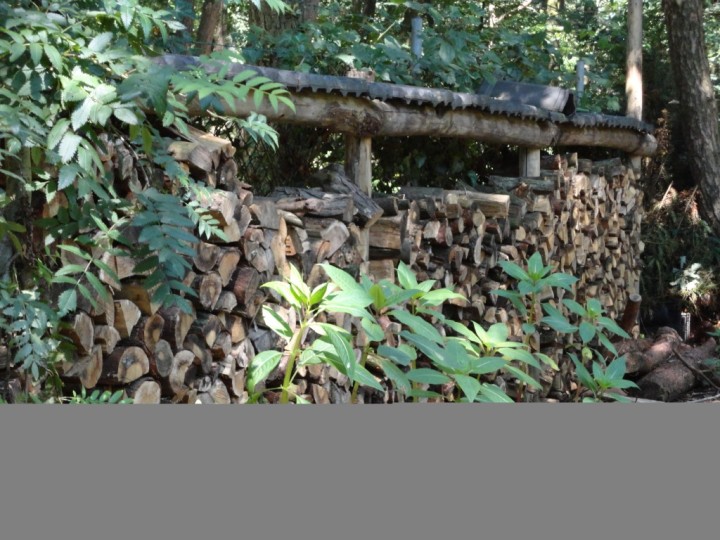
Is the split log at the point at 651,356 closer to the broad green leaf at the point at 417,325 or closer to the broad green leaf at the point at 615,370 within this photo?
the broad green leaf at the point at 615,370

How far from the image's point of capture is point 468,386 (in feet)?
6.48

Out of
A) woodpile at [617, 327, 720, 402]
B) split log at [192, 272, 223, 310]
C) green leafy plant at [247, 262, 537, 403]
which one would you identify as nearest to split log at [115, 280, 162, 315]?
split log at [192, 272, 223, 310]

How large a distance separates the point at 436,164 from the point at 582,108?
238 cm

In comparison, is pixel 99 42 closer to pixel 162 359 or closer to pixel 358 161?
pixel 162 359

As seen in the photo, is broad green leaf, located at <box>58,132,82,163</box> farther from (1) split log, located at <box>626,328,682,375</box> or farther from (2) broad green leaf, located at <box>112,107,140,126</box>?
(1) split log, located at <box>626,328,682,375</box>

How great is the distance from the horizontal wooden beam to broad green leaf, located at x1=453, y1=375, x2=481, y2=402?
1.16 m

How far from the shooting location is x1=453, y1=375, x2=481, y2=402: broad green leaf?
192 cm

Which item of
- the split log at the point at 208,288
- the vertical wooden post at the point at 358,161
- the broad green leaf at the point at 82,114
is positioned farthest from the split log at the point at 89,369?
the vertical wooden post at the point at 358,161

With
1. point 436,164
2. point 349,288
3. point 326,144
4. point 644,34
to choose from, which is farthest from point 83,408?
point 644,34

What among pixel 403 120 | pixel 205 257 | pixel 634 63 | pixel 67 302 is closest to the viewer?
pixel 67 302

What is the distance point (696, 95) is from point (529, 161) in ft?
10.1

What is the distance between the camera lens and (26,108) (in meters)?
2.18

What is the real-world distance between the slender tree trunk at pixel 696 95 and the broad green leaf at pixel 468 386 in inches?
276

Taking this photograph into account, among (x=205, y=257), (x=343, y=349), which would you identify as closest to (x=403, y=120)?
(x=205, y=257)
